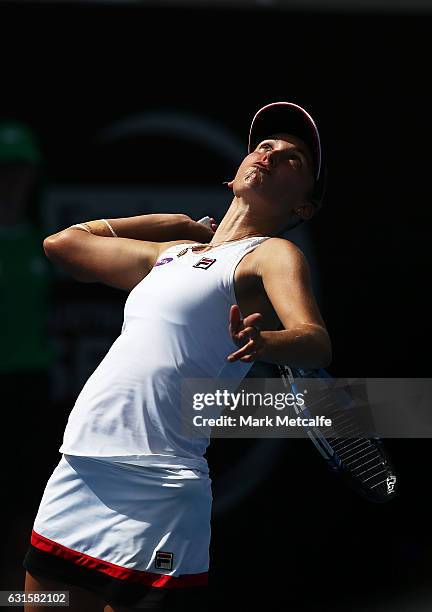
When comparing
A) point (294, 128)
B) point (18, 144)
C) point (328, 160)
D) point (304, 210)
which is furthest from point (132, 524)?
A: point (328, 160)

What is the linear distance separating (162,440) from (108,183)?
291 cm

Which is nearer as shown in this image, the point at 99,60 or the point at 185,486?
the point at 185,486

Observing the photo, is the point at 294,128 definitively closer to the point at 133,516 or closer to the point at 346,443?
the point at 346,443

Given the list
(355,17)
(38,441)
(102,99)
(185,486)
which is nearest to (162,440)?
(185,486)

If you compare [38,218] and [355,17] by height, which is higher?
[355,17]

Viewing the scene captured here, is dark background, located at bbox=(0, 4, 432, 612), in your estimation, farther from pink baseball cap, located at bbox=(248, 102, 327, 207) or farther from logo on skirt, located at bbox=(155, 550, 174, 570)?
logo on skirt, located at bbox=(155, 550, 174, 570)

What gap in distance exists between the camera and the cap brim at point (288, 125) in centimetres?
329

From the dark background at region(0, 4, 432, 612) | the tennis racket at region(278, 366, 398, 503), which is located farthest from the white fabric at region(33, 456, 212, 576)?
the dark background at region(0, 4, 432, 612)

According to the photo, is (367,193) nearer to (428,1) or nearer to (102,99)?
(428,1)

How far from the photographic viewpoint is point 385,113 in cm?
580

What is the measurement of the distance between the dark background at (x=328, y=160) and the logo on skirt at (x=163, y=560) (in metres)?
2.70

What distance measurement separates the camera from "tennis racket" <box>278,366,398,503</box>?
3246 mm

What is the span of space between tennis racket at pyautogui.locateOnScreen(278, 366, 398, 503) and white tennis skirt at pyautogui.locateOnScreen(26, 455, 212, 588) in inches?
17.6

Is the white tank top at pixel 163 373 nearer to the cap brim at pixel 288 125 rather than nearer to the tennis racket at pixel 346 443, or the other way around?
the tennis racket at pixel 346 443
